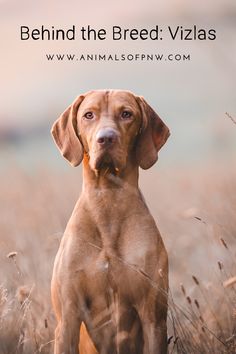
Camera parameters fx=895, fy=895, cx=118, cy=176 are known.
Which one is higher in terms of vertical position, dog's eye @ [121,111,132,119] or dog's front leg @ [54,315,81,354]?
dog's eye @ [121,111,132,119]

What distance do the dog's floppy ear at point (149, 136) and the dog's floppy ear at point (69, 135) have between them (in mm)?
305

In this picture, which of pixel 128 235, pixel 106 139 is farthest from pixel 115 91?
pixel 128 235

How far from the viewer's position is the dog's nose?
429 cm

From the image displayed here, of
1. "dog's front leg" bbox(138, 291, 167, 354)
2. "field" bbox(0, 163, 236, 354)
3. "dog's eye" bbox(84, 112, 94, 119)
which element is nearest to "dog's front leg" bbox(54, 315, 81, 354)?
"field" bbox(0, 163, 236, 354)

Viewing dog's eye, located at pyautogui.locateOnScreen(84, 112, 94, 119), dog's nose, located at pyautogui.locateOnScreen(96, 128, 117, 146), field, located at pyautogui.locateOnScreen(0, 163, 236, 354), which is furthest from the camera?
field, located at pyautogui.locateOnScreen(0, 163, 236, 354)

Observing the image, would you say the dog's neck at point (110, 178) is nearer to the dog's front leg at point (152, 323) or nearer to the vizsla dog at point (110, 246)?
the vizsla dog at point (110, 246)

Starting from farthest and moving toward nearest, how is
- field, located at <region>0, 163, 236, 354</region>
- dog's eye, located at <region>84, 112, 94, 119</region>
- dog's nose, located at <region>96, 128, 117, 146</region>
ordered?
field, located at <region>0, 163, 236, 354</region> → dog's eye, located at <region>84, 112, 94, 119</region> → dog's nose, located at <region>96, 128, 117, 146</region>

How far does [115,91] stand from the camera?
14.9 ft

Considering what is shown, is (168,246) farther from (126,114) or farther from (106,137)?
(106,137)

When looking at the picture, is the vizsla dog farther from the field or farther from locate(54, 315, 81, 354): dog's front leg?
the field

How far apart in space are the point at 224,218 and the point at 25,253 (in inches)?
48.7

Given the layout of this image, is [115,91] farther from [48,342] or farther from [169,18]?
[48,342]

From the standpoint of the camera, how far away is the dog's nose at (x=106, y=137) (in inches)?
169

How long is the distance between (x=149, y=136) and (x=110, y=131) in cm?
32
